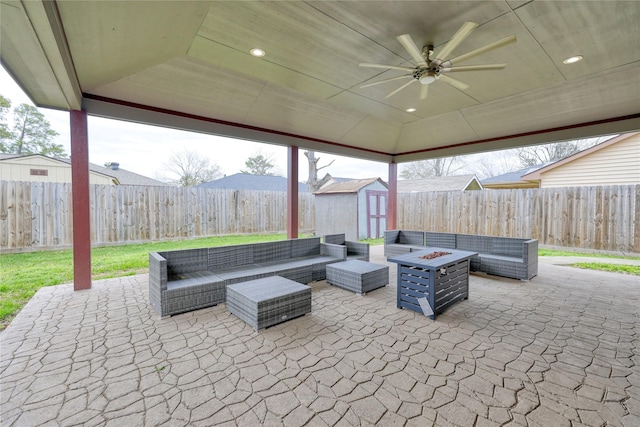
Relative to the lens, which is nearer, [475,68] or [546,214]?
[475,68]

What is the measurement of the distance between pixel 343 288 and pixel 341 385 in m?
2.22

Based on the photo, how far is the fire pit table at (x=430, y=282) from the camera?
10.5 feet

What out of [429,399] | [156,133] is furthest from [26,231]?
[156,133]

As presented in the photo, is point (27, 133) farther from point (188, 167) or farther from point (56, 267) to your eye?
point (188, 167)

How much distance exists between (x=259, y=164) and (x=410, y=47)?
16.2 m

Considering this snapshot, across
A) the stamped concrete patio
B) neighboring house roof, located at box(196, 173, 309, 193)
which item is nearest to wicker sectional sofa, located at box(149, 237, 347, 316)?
the stamped concrete patio

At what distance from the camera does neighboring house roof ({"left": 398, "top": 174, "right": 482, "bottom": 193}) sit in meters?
11.7

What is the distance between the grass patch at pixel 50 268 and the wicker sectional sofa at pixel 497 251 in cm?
571

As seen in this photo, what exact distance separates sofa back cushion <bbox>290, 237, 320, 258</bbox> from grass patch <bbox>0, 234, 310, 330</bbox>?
2.95 meters

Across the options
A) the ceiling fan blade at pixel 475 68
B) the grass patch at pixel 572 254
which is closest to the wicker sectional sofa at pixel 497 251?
the grass patch at pixel 572 254

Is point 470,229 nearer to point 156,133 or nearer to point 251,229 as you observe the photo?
point 251,229

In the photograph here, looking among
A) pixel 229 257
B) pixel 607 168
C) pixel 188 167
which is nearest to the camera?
pixel 229 257

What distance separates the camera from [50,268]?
4863mm

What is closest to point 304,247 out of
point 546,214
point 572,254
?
point 546,214
